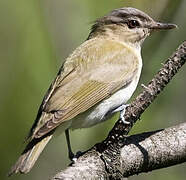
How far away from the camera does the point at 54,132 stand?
16.2 ft

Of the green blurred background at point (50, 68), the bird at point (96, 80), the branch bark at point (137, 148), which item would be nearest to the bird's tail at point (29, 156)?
the bird at point (96, 80)

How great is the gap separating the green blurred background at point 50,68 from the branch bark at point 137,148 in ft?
3.52

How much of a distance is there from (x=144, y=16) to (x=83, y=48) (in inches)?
26.4

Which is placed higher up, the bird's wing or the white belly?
the bird's wing

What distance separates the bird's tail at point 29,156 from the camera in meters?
4.57

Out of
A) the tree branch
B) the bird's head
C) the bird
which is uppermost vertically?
the bird's head

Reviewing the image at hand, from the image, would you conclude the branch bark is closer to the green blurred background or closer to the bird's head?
the green blurred background

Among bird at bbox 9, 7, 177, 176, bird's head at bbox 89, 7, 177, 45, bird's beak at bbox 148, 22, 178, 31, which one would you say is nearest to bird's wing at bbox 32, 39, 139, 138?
bird at bbox 9, 7, 177, 176

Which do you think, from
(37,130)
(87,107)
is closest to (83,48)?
(87,107)

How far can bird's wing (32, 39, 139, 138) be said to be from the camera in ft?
16.3

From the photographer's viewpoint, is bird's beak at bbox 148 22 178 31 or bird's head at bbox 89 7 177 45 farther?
bird's head at bbox 89 7 177 45

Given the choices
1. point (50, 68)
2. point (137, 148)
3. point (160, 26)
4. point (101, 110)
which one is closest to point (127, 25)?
point (160, 26)

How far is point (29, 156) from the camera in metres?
4.66

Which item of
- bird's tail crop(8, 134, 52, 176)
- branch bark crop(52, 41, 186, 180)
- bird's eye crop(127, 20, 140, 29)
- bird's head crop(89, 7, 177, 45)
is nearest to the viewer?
branch bark crop(52, 41, 186, 180)
